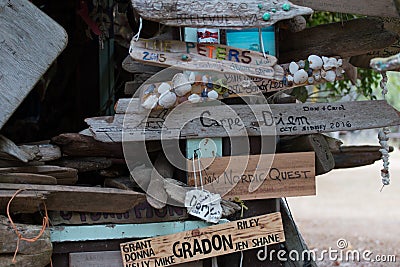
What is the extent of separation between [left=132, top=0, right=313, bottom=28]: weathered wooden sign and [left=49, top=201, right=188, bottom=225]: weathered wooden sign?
998 mm

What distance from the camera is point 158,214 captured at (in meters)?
3.52

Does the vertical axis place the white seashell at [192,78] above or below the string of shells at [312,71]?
above

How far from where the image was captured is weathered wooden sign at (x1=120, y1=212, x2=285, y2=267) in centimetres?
342

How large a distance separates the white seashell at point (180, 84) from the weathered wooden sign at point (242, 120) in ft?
0.39

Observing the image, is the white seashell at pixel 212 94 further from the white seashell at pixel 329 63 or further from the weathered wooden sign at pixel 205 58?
the white seashell at pixel 329 63

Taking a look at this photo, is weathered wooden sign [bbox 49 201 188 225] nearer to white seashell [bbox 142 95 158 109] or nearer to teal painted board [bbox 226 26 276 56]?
white seashell [bbox 142 95 158 109]

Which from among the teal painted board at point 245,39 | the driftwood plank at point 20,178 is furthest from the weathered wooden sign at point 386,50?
the driftwood plank at point 20,178

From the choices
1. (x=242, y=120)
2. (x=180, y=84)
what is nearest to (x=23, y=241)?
(x=180, y=84)

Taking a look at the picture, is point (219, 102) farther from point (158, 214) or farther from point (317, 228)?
point (317, 228)

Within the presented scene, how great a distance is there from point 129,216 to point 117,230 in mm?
97

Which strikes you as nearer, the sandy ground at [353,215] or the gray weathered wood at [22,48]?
the gray weathered wood at [22,48]

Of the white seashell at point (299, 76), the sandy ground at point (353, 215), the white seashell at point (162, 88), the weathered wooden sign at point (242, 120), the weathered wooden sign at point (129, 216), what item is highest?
the white seashell at point (162, 88)

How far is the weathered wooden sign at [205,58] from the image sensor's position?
133 inches

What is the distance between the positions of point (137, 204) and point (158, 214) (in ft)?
0.43
